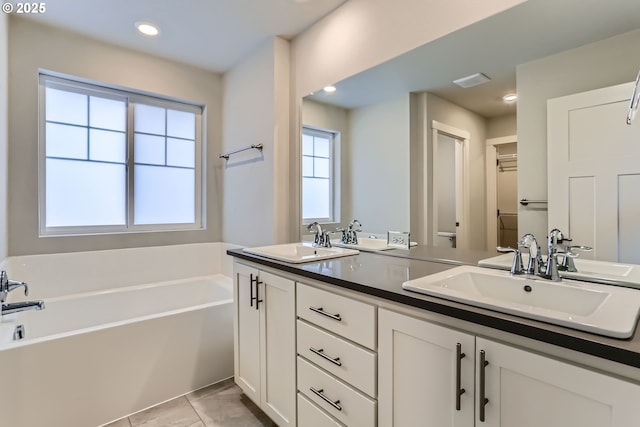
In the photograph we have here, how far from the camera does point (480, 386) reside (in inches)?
31.6

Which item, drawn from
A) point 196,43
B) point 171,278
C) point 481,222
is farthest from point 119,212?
point 481,222

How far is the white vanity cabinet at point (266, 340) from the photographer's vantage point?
1.46m

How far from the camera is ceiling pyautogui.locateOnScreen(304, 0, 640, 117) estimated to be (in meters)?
1.12

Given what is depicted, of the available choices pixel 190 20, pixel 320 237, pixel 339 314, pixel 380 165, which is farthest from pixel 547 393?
pixel 190 20

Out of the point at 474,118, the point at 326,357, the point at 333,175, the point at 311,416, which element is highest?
the point at 474,118

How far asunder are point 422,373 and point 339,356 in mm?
353

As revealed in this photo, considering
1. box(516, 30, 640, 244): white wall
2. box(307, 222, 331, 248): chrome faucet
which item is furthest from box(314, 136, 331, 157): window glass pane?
box(516, 30, 640, 244): white wall

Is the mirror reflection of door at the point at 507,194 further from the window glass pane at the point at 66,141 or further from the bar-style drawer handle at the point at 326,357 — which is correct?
the window glass pane at the point at 66,141

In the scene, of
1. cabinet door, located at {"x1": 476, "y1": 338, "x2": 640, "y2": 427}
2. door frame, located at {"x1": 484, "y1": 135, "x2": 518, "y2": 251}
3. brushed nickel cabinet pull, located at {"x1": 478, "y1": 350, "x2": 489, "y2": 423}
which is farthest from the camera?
door frame, located at {"x1": 484, "y1": 135, "x2": 518, "y2": 251}

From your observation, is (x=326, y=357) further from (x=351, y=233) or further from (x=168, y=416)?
(x=168, y=416)

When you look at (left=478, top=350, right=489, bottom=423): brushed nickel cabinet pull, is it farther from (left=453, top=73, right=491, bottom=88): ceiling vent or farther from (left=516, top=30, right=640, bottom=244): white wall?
(left=453, top=73, right=491, bottom=88): ceiling vent

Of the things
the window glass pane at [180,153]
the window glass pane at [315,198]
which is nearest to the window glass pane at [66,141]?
the window glass pane at [180,153]

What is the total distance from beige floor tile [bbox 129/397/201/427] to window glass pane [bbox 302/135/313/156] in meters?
1.79

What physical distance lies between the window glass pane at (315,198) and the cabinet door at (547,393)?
1.52 m
